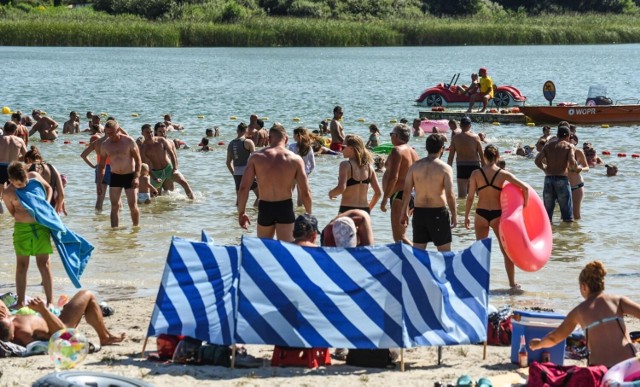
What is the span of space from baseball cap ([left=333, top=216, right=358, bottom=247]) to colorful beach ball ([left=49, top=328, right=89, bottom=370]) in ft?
7.29

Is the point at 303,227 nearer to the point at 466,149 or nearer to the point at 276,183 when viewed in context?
the point at 276,183

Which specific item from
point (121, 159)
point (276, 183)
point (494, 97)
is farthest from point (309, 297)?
point (494, 97)

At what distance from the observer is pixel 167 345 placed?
8.13 metres

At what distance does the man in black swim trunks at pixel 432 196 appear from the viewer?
34.7ft

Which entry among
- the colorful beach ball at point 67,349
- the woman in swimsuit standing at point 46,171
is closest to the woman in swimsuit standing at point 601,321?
the colorful beach ball at point 67,349

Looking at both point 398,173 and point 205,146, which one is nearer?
point 398,173

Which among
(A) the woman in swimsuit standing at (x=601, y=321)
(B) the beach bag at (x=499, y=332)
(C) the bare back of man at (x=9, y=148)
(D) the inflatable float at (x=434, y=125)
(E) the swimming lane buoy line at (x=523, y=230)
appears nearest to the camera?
(A) the woman in swimsuit standing at (x=601, y=321)

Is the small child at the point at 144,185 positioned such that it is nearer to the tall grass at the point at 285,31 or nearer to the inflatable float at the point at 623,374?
the inflatable float at the point at 623,374

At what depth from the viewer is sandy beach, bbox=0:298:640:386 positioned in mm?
7609

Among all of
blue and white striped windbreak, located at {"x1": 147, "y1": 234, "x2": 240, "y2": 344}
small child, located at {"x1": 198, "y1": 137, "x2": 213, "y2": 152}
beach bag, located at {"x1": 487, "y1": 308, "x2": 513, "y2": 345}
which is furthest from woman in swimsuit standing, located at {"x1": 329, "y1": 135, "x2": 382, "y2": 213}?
small child, located at {"x1": 198, "y1": 137, "x2": 213, "y2": 152}

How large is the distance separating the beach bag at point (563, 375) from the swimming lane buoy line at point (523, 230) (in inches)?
120

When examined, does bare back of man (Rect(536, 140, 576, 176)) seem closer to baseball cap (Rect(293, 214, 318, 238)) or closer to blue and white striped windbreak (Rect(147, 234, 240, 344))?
baseball cap (Rect(293, 214, 318, 238))

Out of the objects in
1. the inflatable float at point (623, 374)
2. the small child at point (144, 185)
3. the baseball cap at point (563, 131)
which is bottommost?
the small child at point (144, 185)

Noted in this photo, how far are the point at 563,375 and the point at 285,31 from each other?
68.0 metres
